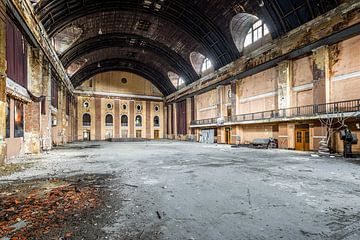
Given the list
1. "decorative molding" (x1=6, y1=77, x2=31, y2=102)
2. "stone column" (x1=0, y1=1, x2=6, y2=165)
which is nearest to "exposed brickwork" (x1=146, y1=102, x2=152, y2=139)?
"decorative molding" (x1=6, y1=77, x2=31, y2=102)

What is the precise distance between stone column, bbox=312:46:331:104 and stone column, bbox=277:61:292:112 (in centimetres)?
186

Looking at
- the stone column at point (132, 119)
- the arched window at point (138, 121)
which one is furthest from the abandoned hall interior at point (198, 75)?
the arched window at point (138, 121)

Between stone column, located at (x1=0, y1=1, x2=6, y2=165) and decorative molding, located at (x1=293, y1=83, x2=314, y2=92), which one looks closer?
stone column, located at (x1=0, y1=1, x2=6, y2=165)

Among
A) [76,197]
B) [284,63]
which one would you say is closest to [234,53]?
[284,63]

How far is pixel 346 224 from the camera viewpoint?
2578 mm

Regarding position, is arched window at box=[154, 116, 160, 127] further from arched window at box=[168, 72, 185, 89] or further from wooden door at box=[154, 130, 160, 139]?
arched window at box=[168, 72, 185, 89]

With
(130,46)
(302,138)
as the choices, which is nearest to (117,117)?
(130,46)

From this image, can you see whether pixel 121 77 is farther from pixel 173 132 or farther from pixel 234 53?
pixel 234 53

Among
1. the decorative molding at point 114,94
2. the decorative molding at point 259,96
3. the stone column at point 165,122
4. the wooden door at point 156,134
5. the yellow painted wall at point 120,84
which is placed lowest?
the wooden door at point 156,134

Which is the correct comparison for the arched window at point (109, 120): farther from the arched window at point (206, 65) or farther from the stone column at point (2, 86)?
the stone column at point (2, 86)

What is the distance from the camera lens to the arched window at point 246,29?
56.0 feet

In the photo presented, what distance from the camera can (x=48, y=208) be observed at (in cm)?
308

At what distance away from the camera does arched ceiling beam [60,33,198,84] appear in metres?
21.7

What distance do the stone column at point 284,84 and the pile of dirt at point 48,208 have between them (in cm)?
1440
